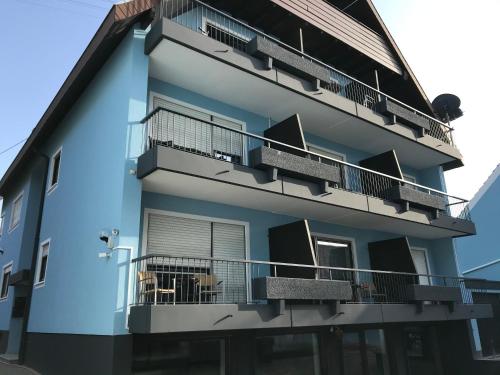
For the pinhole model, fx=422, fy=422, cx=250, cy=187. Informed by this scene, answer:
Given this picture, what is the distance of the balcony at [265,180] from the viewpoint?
899 centimetres

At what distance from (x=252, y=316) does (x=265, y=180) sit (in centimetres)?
316

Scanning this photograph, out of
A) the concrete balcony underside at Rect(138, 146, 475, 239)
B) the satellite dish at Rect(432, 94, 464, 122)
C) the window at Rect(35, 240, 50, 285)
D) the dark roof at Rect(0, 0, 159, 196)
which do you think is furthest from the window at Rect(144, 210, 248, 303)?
the satellite dish at Rect(432, 94, 464, 122)

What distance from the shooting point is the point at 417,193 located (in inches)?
533

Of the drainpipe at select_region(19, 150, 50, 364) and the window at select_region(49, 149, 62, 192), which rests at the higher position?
the window at select_region(49, 149, 62, 192)

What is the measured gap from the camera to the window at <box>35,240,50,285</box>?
13.2m

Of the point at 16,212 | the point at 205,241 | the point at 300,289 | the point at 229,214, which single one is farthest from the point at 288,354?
the point at 16,212

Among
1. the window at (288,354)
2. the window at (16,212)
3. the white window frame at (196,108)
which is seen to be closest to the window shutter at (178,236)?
the white window frame at (196,108)

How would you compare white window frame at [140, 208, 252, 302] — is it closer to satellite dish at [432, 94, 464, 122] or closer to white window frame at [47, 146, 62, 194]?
white window frame at [47, 146, 62, 194]

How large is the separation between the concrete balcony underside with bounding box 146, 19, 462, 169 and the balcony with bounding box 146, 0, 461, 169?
0.08 feet

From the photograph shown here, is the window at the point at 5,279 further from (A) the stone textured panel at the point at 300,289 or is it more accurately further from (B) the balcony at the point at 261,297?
(A) the stone textured panel at the point at 300,289

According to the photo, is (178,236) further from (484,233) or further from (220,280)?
(484,233)

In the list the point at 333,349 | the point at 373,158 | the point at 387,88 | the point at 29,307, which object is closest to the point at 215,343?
the point at 333,349

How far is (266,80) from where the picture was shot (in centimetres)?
1112

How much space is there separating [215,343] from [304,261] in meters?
2.89
